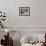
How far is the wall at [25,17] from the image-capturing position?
3577 mm

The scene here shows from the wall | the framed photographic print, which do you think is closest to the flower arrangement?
the wall

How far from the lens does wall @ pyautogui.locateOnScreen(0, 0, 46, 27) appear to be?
11.7 ft

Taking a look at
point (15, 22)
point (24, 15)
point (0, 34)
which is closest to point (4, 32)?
point (0, 34)

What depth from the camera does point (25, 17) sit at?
3.60 meters

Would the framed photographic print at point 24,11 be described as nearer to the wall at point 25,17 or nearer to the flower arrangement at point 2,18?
the wall at point 25,17

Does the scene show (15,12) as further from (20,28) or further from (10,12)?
(20,28)

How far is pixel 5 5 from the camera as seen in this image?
359cm

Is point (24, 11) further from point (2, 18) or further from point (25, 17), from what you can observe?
point (2, 18)

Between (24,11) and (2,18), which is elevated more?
(24,11)

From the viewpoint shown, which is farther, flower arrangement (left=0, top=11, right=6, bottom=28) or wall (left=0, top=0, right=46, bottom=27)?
wall (left=0, top=0, right=46, bottom=27)

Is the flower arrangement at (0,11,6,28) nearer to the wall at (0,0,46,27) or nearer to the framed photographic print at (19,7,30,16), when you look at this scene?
the wall at (0,0,46,27)

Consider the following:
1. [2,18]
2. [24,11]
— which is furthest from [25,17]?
[2,18]

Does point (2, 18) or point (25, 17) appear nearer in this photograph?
point (2, 18)

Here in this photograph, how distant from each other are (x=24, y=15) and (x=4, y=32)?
0.70 meters
